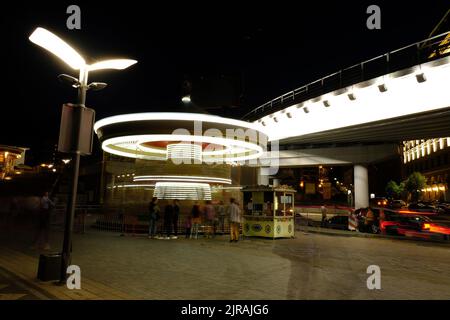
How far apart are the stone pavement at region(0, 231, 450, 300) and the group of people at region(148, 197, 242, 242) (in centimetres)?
165

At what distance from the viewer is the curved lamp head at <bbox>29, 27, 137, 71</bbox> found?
6.87 metres

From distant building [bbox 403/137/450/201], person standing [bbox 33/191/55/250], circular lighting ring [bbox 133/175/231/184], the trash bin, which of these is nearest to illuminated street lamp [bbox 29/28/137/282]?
the trash bin

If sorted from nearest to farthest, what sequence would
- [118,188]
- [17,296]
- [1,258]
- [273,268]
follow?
[17,296] < [273,268] < [1,258] < [118,188]

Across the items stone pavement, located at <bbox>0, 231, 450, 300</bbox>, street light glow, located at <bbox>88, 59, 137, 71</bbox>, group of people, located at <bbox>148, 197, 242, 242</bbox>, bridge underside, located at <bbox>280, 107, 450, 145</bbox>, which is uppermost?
bridge underside, located at <bbox>280, 107, 450, 145</bbox>

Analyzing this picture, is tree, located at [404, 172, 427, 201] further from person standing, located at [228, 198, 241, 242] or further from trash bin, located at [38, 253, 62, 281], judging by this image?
trash bin, located at [38, 253, 62, 281]

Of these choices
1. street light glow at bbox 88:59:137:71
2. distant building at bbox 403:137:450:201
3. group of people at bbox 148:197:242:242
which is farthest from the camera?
distant building at bbox 403:137:450:201

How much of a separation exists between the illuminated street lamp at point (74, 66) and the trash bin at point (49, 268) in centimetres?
26

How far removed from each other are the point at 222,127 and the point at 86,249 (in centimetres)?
720

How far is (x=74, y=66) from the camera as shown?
7812mm

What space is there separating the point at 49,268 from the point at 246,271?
441 cm

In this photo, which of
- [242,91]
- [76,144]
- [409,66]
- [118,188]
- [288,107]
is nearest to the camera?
[76,144]
